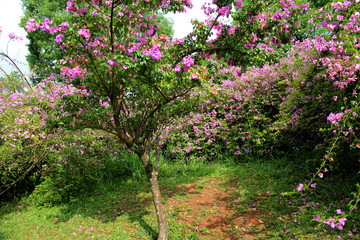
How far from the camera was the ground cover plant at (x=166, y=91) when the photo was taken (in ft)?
10.0

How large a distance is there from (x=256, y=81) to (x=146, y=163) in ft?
15.0

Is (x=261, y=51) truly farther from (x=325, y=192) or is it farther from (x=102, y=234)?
(x=102, y=234)

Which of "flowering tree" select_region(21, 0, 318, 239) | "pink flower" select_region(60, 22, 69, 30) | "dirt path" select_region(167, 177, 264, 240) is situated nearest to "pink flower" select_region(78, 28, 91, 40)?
"flowering tree" select_region(21, 0, 318, 239)

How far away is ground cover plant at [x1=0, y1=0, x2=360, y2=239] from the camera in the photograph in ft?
10.0

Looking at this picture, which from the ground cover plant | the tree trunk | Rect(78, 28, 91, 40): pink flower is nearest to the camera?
the ground cover plant

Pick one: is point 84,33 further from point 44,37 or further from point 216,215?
point 44,37

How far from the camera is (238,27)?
375 centimetres

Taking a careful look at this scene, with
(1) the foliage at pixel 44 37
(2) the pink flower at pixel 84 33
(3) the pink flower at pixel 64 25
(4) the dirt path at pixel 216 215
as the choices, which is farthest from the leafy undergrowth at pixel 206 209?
(1) the foliage at pixel 44 37

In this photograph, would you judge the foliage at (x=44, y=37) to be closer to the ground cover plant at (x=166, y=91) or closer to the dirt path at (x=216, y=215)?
Result: the ground cover plant at (x=166, y=91)

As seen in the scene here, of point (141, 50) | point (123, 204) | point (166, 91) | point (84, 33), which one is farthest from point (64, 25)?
point (123, 204)

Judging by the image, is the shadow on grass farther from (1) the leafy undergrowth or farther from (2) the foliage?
(2) the foliage

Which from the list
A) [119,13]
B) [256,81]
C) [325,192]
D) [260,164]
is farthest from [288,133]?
[119,13]

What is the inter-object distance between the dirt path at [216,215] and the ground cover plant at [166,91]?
85mm

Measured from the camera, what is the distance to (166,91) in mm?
3355
